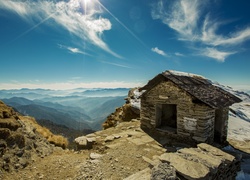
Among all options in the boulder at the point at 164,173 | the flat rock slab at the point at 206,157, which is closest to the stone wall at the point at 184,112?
the flat rock slab at the point at 206,157

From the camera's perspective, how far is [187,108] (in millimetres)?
8883

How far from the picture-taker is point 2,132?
694 centimetres

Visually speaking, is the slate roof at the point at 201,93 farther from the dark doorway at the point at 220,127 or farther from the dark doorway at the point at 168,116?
the dark doorway at the point at 168,116

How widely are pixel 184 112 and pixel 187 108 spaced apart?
0.91 ft

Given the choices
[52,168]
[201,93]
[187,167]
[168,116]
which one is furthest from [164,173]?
[168,116]

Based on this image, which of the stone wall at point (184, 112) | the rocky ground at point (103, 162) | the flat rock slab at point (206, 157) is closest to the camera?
the flat rock slab at point (206, 157)

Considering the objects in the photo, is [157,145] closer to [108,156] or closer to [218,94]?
[108,156]

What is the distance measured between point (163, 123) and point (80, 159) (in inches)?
252

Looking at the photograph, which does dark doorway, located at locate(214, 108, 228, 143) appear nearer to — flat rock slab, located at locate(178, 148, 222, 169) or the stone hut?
the stone hut

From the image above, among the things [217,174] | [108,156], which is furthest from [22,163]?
[217,174]

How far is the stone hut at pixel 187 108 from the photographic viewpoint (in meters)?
8.44

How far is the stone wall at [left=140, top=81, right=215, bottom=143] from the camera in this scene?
27.6 ft

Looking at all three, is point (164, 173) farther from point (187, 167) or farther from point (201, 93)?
point (201, 93)

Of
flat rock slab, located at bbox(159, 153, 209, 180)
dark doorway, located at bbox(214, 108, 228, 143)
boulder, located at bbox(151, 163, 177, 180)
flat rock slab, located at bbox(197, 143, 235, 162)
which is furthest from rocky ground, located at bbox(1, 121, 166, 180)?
dark doorway, located at bbox(214, 108, 228, 143)
